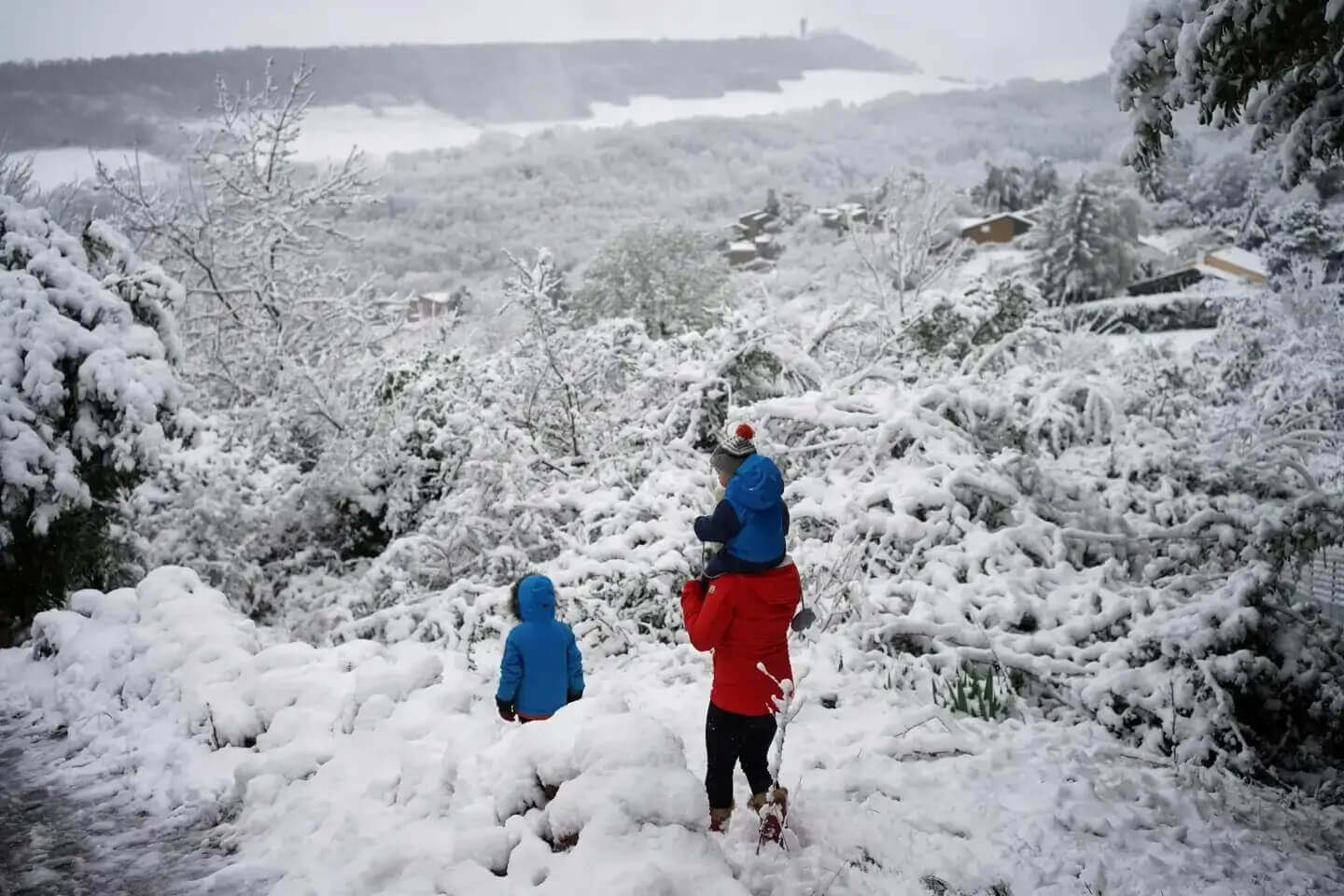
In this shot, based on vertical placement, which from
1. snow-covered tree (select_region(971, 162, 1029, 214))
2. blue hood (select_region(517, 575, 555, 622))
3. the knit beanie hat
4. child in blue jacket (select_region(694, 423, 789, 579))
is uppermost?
snow-covered tree (select_region(971, 162, 1029, 214))

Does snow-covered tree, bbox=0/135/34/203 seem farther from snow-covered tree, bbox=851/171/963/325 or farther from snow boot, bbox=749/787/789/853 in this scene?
snow boot, bbox=749/787/789/853

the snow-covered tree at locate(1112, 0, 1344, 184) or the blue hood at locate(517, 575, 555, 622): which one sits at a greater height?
the snow-covered tree at locate(1112, 0, 1344, 184)

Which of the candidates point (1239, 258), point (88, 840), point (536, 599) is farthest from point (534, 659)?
point (1239, 258)

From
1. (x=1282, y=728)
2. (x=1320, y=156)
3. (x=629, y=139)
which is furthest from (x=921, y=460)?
(x=629, y=139)

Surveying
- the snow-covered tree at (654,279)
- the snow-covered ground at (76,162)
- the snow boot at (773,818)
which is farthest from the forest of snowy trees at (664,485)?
the snow-covered tree at (654,279)

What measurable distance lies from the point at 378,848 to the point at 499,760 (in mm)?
708

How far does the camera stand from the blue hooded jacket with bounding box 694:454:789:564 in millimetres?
2877

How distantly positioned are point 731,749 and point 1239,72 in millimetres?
3756

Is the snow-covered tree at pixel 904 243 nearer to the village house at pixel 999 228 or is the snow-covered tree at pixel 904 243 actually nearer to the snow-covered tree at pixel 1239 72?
the snow-covered tree at pixel 1239 72

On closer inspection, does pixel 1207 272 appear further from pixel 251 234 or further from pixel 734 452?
pixel 734 452

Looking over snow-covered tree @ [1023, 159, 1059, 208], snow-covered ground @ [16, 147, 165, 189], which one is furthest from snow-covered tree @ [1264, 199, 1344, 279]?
Answer: snow-covered tree @ [1023, 159, 1059, 208]

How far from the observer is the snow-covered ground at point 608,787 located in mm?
2871

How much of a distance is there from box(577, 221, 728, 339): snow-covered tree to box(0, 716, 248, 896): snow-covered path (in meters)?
30.4

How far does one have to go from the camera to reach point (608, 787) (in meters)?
2.84
